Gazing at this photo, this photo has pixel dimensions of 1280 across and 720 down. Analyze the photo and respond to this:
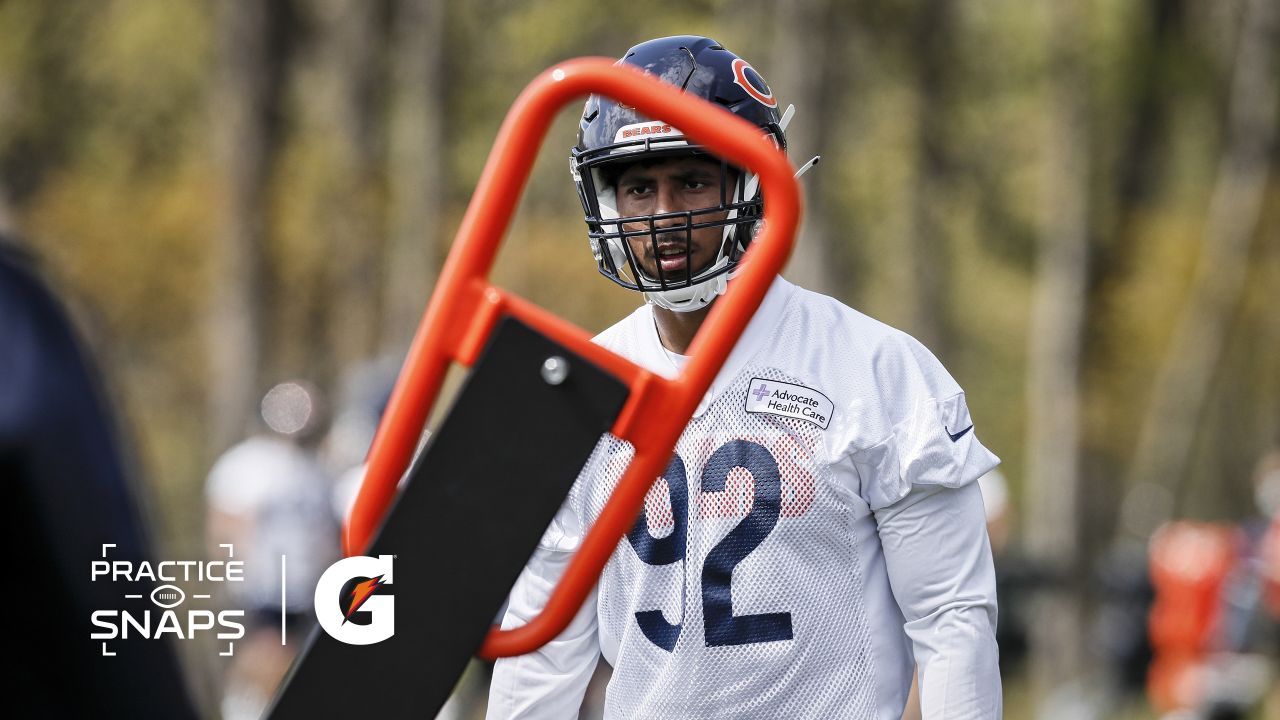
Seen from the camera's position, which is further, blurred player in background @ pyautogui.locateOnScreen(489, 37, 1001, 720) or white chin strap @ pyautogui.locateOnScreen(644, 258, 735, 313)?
white chin strap @ pyautogui.locateOnScreen(644, 258, 735, 313)

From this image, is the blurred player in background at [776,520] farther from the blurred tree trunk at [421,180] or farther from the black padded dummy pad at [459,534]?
the blurred tree trunk at [421,180]

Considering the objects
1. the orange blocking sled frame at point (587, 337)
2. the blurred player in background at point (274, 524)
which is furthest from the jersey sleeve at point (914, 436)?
the blurred player in background at point (274, 524)

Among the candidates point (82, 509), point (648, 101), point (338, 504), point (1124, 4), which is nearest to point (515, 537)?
point (648, 101)

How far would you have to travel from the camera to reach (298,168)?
21.8 m

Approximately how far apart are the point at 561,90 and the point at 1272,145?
58.6 feet

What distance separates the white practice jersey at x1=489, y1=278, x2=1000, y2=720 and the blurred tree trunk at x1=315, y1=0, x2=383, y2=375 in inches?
668

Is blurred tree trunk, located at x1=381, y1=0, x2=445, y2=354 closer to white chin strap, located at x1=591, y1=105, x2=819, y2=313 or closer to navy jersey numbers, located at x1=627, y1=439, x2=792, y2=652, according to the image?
white chin strap, located at x1=591, y1=105, x2=819, y2=313

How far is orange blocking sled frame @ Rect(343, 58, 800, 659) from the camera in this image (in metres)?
2.09

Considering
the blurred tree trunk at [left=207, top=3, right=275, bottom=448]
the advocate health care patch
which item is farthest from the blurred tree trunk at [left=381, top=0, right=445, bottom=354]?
the advocate health care patch

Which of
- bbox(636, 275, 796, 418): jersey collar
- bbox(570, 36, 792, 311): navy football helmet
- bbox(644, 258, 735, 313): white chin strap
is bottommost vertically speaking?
bbox(636, 275, 796, 418): jersey collar

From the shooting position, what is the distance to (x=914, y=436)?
2951mm

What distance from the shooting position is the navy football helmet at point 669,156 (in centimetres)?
303

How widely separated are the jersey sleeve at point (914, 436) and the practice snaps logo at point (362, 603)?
45.0 inches

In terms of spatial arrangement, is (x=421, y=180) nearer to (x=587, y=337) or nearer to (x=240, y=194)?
(x=240, y=194)
